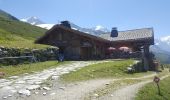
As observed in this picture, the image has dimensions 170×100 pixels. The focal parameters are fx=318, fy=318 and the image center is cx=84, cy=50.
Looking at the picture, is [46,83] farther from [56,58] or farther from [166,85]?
[56,58]

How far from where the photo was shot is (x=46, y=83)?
1938 cm

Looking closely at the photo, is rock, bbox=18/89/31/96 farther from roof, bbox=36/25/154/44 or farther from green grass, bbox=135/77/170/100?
roof, bbox=36/25/154/44

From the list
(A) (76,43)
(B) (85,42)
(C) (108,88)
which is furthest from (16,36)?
(C) (108,88)

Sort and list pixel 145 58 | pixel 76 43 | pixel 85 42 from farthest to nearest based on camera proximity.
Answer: pixel 76 43
pixel 85 42
pixel 145 58

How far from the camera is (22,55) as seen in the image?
34531 mm

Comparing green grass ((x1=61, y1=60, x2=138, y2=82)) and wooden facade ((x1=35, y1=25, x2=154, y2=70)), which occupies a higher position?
wooden facade ((x1=35, y1=25, x2=154, y2=70))

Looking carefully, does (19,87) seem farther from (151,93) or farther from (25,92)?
(151,93)

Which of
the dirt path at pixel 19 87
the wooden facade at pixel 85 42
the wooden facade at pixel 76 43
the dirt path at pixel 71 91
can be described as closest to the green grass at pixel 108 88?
the dirt path at pixel 71 91

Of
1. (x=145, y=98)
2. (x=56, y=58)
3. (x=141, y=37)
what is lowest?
(x=145, y=98)

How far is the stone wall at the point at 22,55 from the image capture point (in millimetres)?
31805

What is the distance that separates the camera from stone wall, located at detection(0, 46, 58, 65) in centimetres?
3180

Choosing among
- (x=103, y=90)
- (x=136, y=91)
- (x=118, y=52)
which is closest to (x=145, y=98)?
(x=136, y=91)

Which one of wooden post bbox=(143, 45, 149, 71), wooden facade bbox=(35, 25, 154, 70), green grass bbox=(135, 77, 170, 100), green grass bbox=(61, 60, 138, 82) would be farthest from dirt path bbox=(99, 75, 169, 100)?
wooden facade bbox=(35, 25, 154, 70)

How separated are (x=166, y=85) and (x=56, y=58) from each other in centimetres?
2180
